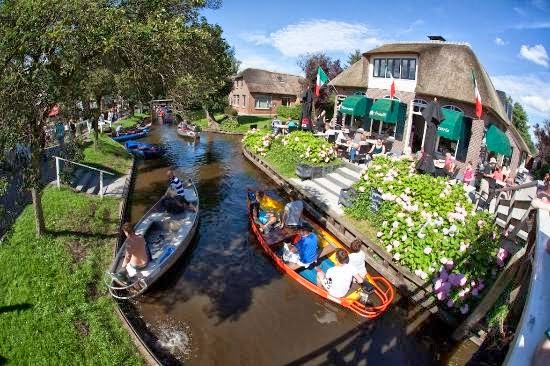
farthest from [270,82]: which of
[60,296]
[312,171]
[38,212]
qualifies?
[60,296]

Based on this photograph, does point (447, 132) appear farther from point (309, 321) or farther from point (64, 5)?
point (64, 5)

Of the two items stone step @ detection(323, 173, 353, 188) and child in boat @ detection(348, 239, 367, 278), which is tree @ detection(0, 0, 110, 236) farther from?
stone step @ detection(323, 173, 353, 188)

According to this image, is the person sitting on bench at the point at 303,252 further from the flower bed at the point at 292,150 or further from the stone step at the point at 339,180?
the flower bed at the point at 292,150

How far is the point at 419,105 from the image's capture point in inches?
865

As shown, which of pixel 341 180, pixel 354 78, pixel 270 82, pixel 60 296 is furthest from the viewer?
pixel 270 82

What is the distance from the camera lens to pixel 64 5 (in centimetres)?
886

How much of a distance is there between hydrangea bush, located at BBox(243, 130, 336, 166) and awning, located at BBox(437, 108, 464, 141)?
5798mm

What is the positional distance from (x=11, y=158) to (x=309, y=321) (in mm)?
9406

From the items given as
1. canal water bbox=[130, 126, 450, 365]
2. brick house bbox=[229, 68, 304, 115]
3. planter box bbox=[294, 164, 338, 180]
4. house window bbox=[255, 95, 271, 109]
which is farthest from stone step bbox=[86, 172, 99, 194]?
house window bbox=[255, 95, 271, 109]

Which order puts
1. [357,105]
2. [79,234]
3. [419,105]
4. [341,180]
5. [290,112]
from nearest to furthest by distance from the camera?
[79,234] < [341,180] < [419,105] < [357,105] < [290,112]

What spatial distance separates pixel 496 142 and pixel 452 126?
218cm

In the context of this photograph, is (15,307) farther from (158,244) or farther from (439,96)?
(439,96)

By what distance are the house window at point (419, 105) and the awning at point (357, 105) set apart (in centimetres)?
396

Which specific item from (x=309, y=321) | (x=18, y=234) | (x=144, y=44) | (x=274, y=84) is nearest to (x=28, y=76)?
(x=144, y=44)
